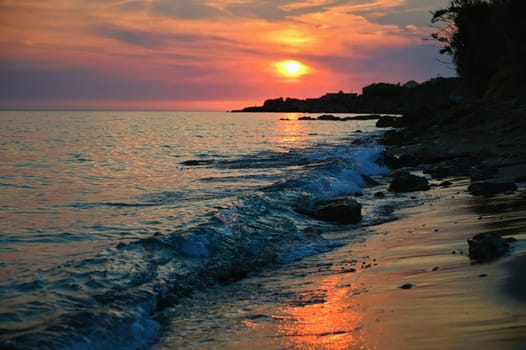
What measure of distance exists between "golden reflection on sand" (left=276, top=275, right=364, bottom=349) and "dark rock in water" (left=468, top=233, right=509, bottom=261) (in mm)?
1371

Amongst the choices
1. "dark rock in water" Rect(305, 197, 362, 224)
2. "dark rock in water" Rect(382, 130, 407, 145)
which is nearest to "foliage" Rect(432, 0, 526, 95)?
"dark rock in water" Rect(382, 130, 407, 145)

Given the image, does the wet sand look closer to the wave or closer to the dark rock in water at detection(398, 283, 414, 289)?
the dark rock in water at detection(398, 283, 414, 289)

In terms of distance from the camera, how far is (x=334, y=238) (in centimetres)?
895

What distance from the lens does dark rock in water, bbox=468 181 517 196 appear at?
10266 millimetres

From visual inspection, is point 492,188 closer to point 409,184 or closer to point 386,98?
point 409,184

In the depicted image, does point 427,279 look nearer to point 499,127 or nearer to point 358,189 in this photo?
point 358,189

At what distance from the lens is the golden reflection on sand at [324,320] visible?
4.07 m

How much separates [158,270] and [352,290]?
2659 millimetres

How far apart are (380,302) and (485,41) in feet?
133

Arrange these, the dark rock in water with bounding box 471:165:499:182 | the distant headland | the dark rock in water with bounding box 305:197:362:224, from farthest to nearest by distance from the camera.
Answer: the distant headland, the dark rock in water with bounding box 471:165:499:182, the dark rock in water with bounding box 305:197:362:224

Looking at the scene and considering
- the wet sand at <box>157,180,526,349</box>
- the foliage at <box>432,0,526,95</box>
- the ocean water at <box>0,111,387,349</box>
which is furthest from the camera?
the foliage at <box>432,0,526,95</box>

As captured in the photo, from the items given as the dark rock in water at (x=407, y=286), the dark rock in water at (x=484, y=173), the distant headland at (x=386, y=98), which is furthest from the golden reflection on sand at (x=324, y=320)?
the distant headland at (x=386, y=98)

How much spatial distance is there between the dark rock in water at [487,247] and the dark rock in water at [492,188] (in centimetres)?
496

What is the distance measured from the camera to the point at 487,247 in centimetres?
562
